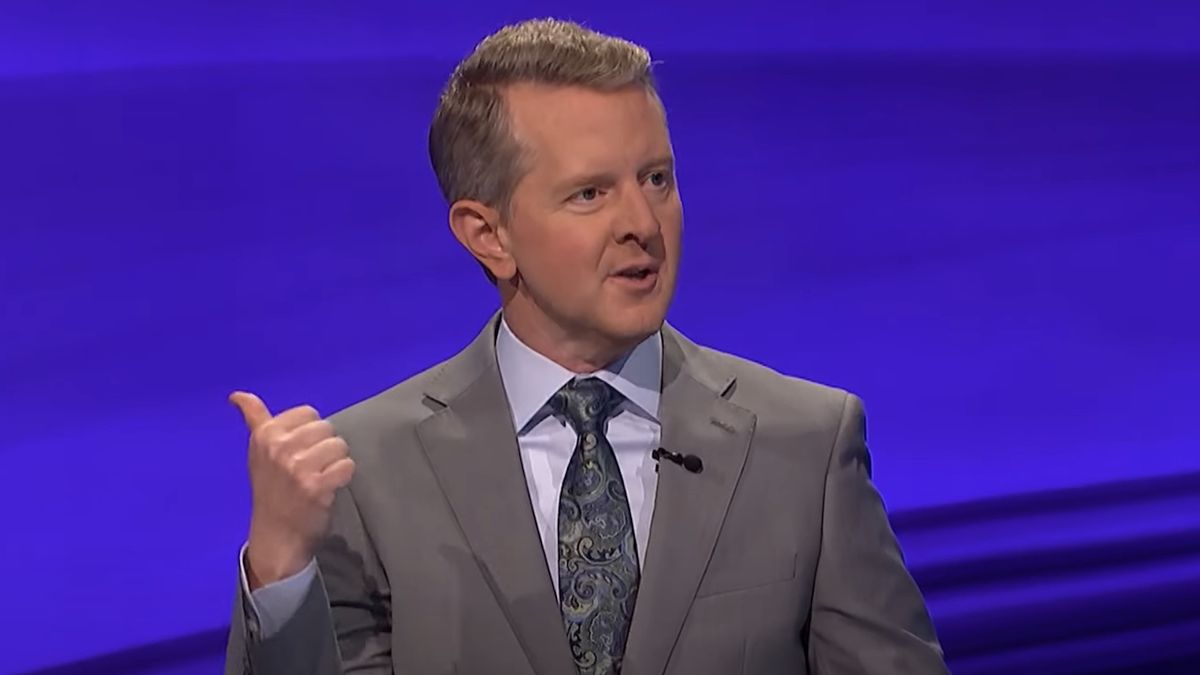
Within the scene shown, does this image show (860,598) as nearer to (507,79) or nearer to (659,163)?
(659,163)

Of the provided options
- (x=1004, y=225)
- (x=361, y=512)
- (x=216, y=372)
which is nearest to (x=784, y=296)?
(x=1004, y=225)

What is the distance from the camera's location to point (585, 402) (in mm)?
1699

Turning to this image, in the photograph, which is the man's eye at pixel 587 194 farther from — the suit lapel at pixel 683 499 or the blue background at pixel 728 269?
the blue background at pixel 728 269

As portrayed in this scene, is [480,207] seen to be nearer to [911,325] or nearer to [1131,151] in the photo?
[911,325]

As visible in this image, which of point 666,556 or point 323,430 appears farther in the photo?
point 666,556

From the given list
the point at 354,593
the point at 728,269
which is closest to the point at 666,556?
the point at 354,593

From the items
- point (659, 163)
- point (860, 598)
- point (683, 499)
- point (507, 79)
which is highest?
point (507, 79)

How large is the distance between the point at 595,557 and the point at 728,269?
3.04ft

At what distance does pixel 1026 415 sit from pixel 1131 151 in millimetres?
471

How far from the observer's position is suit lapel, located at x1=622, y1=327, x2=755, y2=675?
1601 millimetres

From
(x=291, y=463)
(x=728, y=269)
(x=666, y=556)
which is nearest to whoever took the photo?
(x=291, y=463)

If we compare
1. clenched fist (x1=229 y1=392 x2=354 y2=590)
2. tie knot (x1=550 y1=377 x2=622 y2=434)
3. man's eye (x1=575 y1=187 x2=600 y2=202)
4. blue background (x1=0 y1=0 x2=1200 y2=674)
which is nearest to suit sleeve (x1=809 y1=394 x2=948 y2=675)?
tie knot (x1=550 y1=377 x2=622 y2=434)

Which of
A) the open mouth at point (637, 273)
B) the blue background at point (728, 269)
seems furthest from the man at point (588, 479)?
the blue background at point (728, 269)

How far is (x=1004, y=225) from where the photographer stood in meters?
2.61
